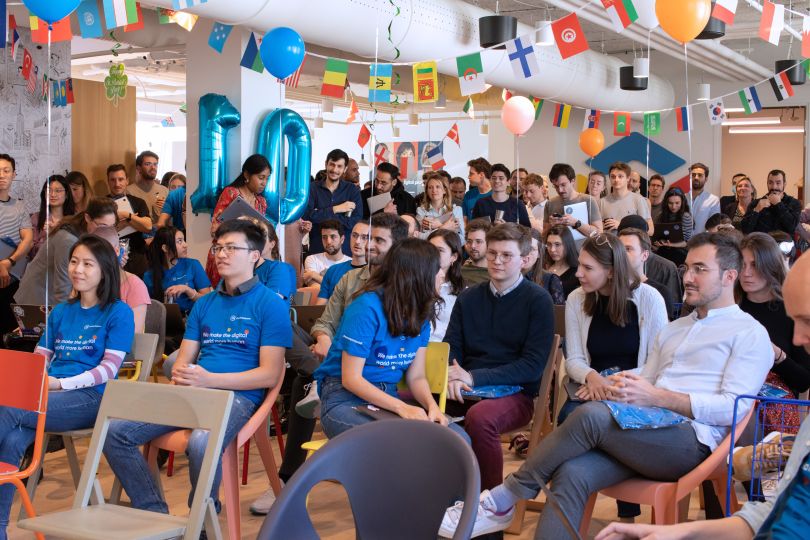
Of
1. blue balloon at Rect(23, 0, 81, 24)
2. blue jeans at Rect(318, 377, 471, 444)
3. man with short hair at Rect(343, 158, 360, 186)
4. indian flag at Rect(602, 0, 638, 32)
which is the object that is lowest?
blue jeans at Rect(318, 377, 471, 444)

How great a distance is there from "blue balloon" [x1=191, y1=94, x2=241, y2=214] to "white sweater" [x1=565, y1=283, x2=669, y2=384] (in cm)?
393

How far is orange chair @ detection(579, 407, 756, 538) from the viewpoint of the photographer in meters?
2.80

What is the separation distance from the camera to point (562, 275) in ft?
18.0

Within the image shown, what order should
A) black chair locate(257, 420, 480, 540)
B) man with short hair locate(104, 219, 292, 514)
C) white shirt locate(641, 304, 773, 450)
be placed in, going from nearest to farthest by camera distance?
black chair locate(257, 420, 480, 540), white shirt locate(641, 304, 773, 450), man with short hair locate(104, 219, 292, 514)

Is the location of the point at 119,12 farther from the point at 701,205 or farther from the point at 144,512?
the point at 701,205

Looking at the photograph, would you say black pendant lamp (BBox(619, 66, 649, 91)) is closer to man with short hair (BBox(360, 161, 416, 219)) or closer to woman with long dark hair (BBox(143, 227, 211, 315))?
man with short hair (BBox(360, 161, 416, 219))

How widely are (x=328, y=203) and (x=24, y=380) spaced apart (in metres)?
4.61

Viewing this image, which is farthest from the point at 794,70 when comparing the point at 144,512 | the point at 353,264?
the point at 144,512

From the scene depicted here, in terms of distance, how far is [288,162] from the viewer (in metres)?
7.30

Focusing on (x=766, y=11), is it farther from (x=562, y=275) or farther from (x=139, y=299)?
(x=139, y=299)

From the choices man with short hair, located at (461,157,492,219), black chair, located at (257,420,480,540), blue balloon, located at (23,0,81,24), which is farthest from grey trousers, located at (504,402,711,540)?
man with short hair, located at (461,157,492,219)

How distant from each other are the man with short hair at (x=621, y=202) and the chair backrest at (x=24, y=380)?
5435 mm

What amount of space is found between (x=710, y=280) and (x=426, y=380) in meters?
1.02

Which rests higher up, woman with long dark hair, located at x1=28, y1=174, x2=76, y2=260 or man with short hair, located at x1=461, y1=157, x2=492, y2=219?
man with short hair, located at x1=461, y1=157, x2=492, y2=219
